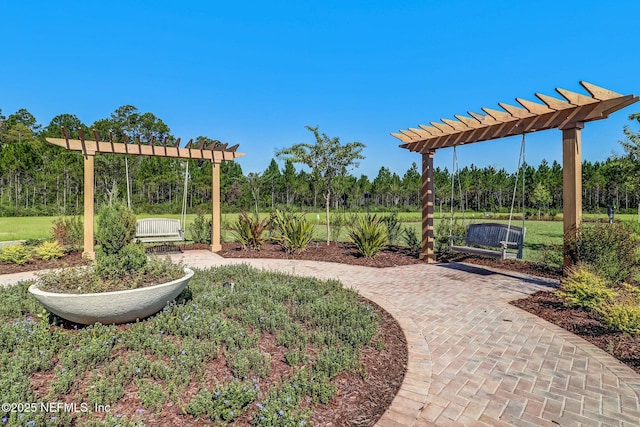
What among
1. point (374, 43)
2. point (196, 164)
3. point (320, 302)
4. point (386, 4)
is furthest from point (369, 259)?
point (196, 164)

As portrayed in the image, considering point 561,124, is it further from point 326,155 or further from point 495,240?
point 326,155

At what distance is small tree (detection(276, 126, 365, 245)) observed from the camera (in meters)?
9.58

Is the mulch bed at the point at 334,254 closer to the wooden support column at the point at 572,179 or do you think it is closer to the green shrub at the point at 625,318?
the wooden support column at the point at 572,179

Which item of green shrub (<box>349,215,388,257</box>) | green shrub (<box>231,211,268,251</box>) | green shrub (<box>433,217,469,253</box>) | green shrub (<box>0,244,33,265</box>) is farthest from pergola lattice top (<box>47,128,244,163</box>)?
green shrub (<box>433,217,469,253</box>)

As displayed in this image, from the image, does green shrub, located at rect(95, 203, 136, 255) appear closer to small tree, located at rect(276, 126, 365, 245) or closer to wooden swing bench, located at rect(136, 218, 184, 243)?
wooden swing bench, located at rect(136, 218, 184, 243)

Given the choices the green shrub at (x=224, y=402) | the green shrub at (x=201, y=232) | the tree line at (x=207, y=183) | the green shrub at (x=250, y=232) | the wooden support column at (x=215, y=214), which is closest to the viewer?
the green shrub at (x=224, y=402)

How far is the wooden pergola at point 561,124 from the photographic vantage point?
4.47 m

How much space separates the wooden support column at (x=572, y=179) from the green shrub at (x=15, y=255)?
32.8 ft

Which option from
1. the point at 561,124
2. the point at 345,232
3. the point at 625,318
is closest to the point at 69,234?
the point at 345,232

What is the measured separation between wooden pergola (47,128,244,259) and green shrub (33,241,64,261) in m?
0.49

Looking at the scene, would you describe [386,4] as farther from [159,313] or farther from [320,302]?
[159,313]

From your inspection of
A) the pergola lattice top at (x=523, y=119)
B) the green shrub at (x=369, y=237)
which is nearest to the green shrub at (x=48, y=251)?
the green shrub at (x=369, y=237)

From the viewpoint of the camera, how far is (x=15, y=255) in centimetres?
682

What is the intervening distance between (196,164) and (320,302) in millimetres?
31460
